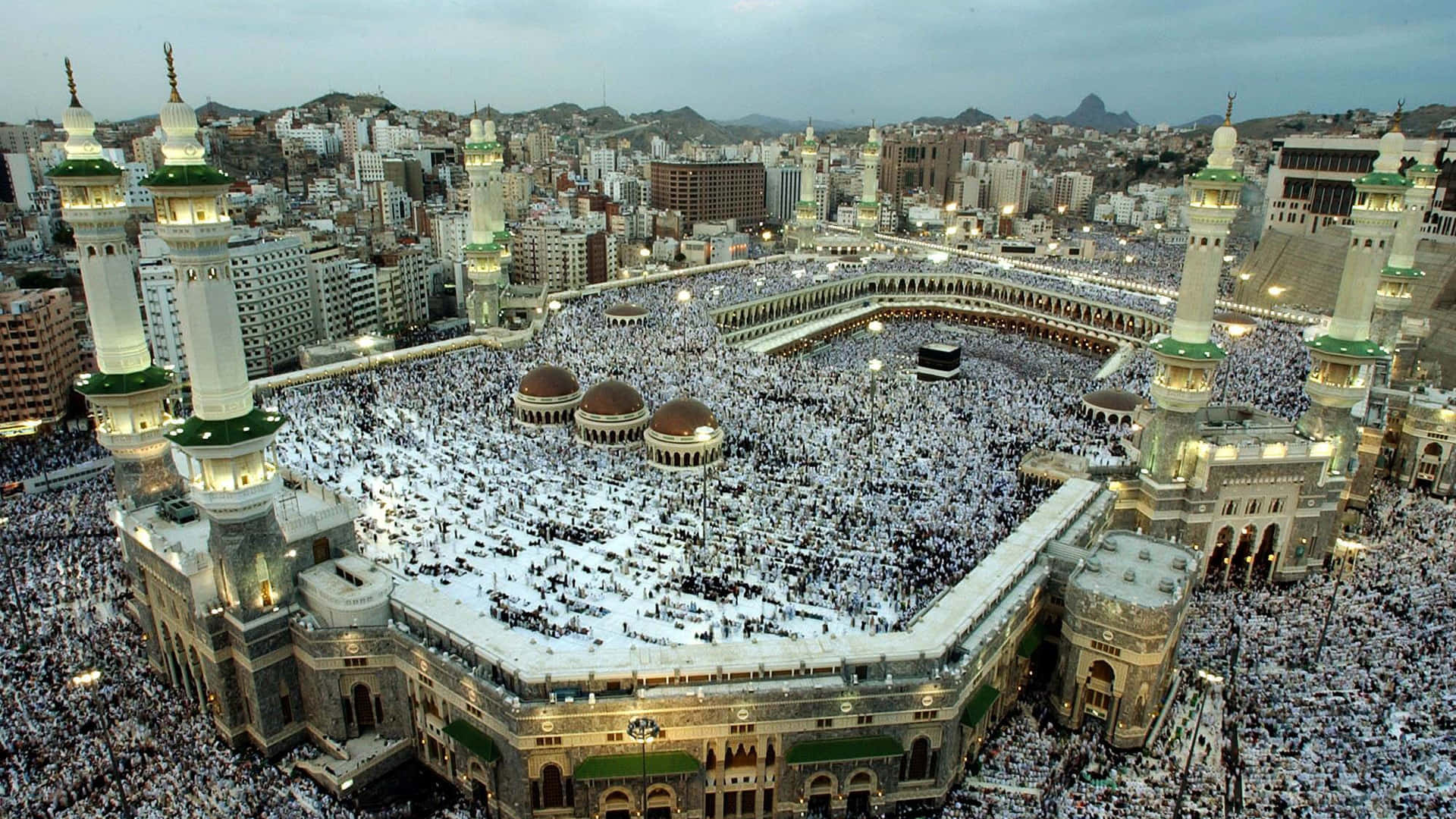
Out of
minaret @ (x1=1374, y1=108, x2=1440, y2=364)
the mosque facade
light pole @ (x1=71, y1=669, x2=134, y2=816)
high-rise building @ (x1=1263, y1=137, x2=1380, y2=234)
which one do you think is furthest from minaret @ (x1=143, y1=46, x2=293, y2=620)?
high-rise building @ (x1=1263, y1=137, x2=1380, y2=234)

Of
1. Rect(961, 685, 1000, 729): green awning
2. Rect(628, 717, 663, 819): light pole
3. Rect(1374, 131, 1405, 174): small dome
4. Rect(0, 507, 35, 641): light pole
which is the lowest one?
Rect(0, 507, 35, 641): light pole

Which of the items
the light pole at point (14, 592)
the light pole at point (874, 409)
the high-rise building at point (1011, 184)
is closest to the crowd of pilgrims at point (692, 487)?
the light pole at point (874, 409)

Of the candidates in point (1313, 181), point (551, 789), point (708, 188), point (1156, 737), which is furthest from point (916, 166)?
point (551, 789)

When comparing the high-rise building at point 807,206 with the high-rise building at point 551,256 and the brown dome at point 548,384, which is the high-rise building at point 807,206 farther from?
the brown dome at point 548,384

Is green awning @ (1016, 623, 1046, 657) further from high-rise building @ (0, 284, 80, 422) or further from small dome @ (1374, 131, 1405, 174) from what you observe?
high-rise building @ (0, 284, 80, 422)

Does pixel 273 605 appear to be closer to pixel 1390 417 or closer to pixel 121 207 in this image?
pixel 121 207

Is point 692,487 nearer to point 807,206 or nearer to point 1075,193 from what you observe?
point 807,206

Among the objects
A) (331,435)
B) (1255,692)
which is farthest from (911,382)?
(331,435)
